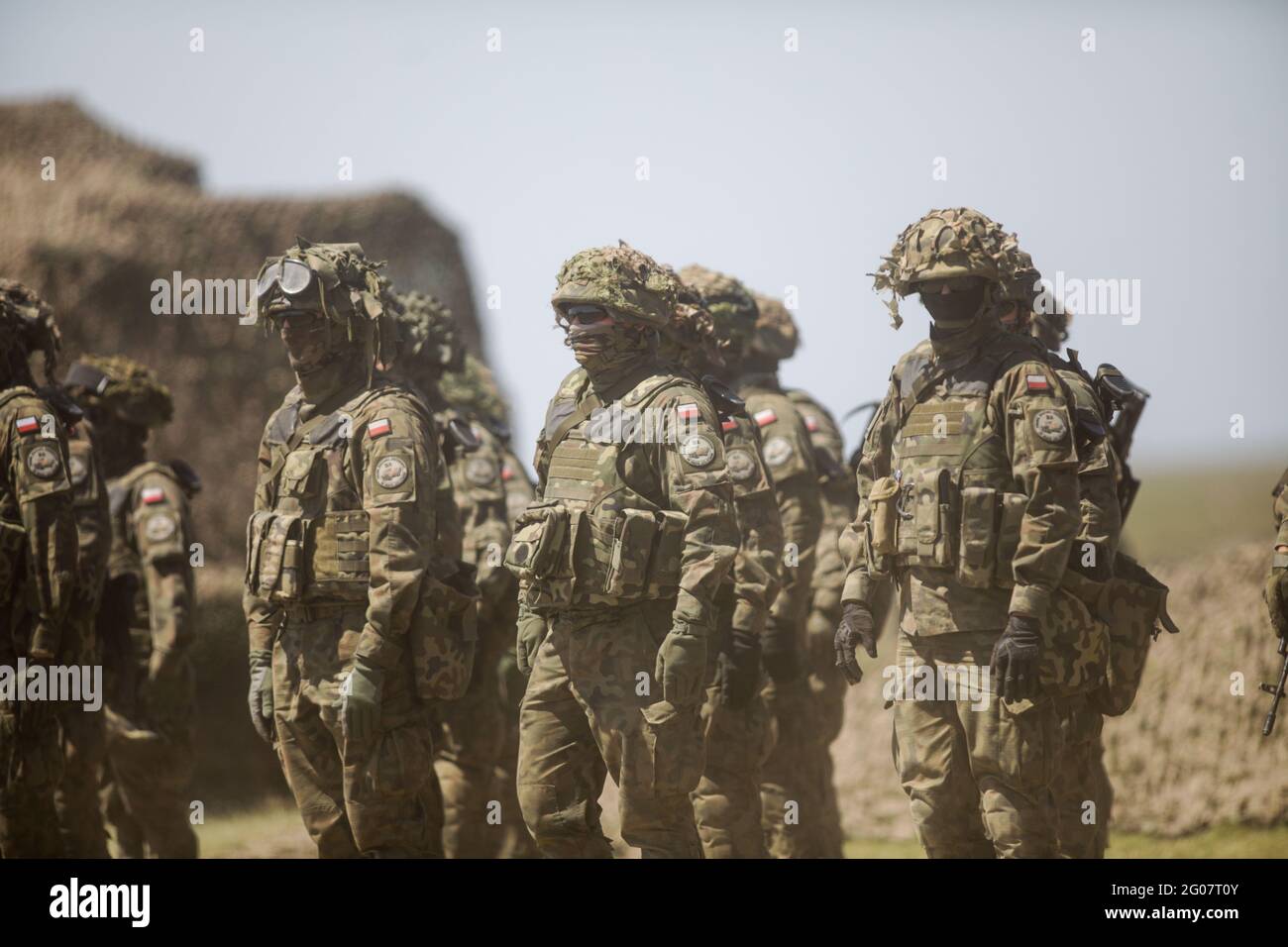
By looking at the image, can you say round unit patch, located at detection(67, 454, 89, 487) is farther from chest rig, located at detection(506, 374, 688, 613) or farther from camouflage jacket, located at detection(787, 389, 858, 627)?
camouflage jacket, located at detection(787, 389, 858, 627)

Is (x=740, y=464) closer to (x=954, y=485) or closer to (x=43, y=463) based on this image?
(x=954, y=485)

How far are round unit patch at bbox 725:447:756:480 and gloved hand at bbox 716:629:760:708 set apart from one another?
1.11m

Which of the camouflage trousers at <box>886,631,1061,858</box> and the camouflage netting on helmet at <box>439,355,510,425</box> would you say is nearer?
the camouflage trousers at <box>886,631,1061,858</box>

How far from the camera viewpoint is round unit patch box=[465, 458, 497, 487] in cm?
1235

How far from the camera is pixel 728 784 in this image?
34.1ft

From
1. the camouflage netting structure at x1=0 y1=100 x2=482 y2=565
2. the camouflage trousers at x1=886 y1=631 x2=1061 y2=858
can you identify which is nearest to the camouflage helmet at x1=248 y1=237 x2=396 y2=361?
the camouflage trousers at x1=886 y1=631 x2=1061 y2=858

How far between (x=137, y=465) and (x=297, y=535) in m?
3.64

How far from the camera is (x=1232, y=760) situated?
44.2 feet

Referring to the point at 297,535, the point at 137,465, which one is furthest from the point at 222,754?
the point at 297,535

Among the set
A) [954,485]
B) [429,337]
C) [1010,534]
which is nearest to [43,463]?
[429,337]

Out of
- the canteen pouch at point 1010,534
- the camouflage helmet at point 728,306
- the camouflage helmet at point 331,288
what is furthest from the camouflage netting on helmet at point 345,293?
the canteen pouch at point 1010,534

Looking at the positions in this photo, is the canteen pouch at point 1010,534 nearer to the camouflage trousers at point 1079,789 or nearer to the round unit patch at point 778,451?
the camouflage trousers at point 1079,789

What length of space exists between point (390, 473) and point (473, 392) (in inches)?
182
